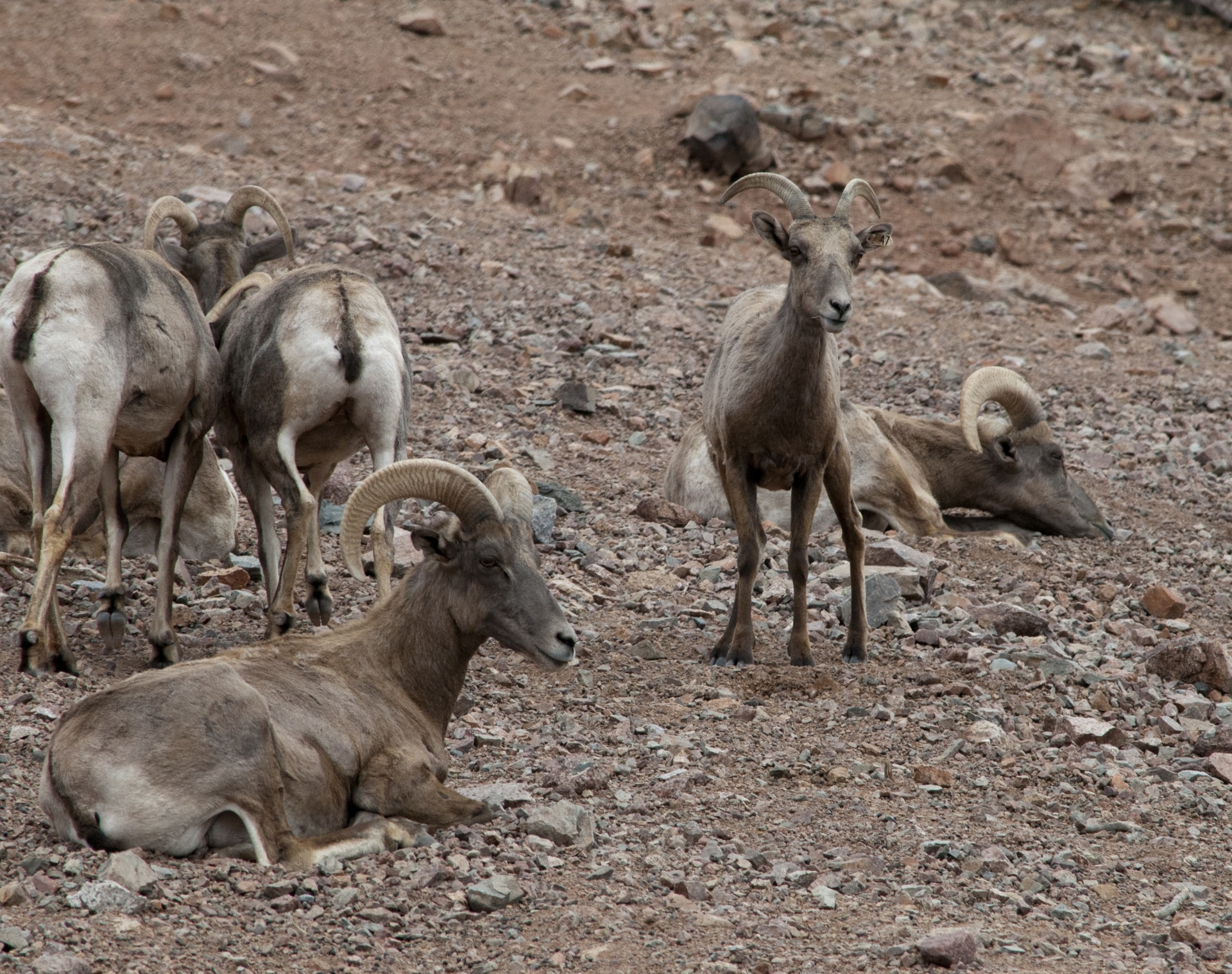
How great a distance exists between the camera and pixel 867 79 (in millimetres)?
23891

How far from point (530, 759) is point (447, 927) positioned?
181 cm

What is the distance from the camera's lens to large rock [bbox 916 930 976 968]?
16.7 ft

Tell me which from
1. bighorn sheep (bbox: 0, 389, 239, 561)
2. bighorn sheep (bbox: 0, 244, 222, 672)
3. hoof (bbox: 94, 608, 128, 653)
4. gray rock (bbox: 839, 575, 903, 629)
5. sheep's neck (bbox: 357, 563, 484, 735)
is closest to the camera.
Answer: sheep's neck (bbox: 357, 563, 484, 735)

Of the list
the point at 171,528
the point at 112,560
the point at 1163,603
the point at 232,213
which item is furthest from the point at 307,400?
the point at 1163,603

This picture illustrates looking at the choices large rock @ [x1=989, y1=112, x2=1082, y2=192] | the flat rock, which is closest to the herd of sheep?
the flat rock

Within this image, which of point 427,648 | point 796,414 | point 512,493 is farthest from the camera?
point 796,414

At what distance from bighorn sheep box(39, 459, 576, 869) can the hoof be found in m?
1.80

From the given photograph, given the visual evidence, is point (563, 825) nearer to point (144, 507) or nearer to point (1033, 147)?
point (144, 507)

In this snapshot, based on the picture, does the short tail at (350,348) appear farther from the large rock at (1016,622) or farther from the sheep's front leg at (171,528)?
the large rock at (1016,622)

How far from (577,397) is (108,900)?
28.1ft

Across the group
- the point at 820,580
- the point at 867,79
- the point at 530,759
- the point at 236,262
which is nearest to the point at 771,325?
the point at 820,580

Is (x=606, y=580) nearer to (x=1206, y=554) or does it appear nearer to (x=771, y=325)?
(x=771, y=325)

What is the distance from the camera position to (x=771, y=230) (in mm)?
9086

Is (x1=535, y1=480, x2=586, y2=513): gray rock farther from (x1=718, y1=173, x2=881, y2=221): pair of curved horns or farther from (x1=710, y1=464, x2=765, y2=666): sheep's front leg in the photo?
(x1=718, y1=173, x2=881, y2=221): pair of curved horns
